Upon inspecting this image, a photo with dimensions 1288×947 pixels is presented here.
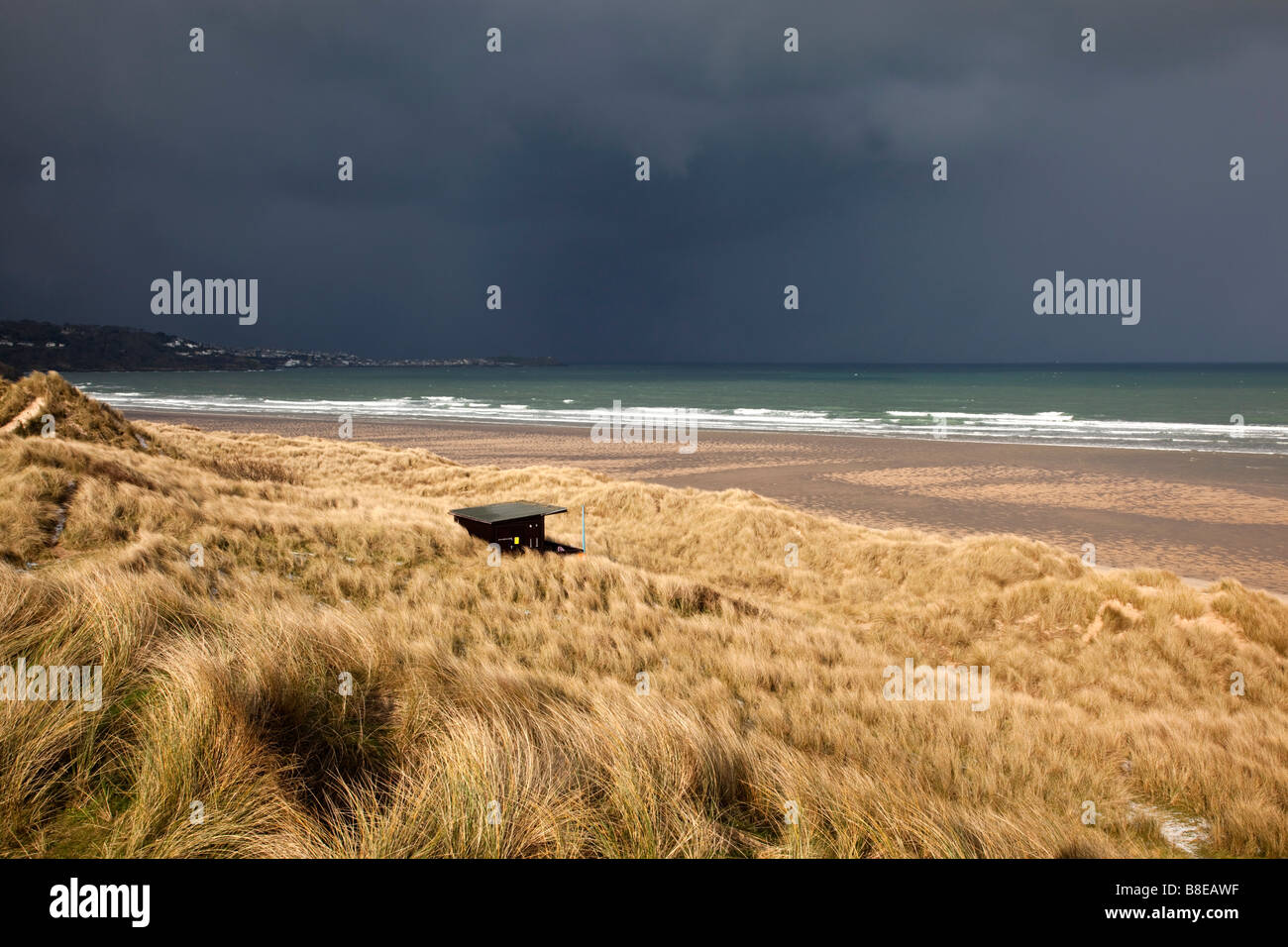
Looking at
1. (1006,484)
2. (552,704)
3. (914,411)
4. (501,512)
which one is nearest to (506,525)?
(501,512)

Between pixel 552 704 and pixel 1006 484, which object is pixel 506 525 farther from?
pixel 1006 484

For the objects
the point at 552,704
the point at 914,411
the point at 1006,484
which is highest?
the point at 914,411

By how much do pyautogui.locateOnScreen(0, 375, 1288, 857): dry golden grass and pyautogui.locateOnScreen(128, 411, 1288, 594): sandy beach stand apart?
8.39 meters

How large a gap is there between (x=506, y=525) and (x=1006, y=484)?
72.3 feet

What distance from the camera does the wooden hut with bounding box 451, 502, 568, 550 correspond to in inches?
444

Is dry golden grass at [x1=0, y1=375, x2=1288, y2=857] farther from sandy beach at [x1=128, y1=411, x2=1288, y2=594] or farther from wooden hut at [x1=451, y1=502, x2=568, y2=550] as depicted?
sandy beach at [x1=128, y1=411, x2=1288, y2=594]

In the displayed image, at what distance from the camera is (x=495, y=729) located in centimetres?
364

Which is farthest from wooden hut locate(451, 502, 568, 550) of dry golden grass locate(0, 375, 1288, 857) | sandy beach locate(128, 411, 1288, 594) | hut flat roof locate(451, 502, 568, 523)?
sandy beach locate(128, 411, 1288, 594)

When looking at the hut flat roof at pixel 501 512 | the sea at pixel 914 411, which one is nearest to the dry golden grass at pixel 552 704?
the hut flat roof at pixel 501 512

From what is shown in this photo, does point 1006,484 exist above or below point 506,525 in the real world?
below

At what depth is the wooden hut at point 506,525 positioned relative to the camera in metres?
11.3

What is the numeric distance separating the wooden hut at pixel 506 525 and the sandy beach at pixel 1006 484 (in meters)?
11.9

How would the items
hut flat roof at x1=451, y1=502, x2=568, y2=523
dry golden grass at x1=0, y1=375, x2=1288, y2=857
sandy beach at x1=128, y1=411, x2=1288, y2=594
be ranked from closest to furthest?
dry golden grass at x1=0, y1=375, x2=1288, y2=857 → hut flat roof at x1=451, y1=502, x2=568, y2=523 → sandy beach at x1=128, y1=411, x2=1288, y2=594

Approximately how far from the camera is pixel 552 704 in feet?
14.0
